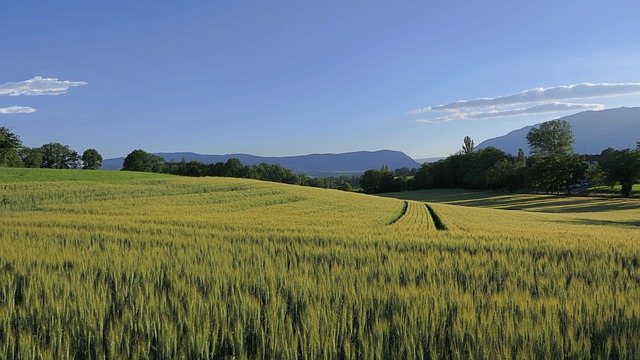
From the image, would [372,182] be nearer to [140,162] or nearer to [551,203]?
[551,203]

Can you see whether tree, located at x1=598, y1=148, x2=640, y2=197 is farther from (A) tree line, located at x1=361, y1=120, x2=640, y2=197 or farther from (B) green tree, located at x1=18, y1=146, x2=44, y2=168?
(B) green tree, located at x1=18, y1=146, x2=44, y2=168

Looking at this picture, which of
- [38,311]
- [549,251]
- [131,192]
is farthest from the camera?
[131,192]

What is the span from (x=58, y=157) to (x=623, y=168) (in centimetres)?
14905

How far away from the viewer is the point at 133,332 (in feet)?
10.9

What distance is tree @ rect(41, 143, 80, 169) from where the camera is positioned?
12156 cm

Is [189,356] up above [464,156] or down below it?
below

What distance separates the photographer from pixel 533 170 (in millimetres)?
81125

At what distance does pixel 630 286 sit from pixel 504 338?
11.1 feet

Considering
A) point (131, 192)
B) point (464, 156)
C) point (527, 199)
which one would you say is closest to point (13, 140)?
point (131, 192)

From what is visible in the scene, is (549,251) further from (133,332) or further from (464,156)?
(464,156)

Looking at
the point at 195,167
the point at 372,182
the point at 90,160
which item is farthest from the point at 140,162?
the point at 372,182

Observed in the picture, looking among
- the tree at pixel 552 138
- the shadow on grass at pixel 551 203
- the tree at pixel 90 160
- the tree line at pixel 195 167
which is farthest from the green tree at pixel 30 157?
the tree at pixel 552 138

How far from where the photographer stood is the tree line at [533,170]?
66.8 m

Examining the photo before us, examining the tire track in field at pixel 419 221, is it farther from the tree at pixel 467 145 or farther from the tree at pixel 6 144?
the tree at pixel 467 145
